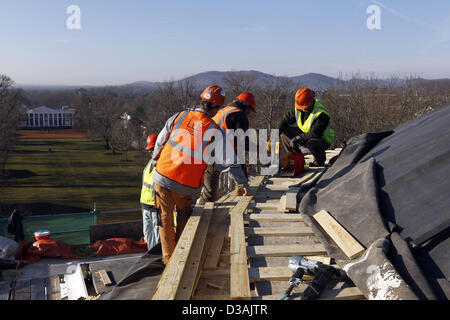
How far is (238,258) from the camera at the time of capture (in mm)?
3799

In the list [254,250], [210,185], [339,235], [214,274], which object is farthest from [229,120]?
[214,274]

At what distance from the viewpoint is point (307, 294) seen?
3160 mm

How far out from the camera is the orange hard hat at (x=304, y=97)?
24.3ft

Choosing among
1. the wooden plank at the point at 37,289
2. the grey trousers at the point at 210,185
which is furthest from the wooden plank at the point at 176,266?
the wooden plank at the point at 37,289

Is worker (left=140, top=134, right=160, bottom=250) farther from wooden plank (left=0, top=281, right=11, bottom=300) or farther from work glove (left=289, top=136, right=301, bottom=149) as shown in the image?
wooden plank (left=0, top=281, right=11, bottom=300)

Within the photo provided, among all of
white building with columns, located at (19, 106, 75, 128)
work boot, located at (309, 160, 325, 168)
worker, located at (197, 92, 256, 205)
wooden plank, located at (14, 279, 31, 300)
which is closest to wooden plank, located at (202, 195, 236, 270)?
worker, located at (197, 92, 256, 205)

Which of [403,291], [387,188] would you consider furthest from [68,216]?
[403,291]

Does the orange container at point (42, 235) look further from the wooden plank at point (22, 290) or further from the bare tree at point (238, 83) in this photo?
the bare tree at point (238, 83)

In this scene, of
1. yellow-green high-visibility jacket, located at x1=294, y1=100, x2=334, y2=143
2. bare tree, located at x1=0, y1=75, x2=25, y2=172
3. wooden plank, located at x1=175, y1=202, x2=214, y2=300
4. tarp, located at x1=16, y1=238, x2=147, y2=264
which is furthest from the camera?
bare tree, located at x1=0, y1=75, x2=25, y2=172

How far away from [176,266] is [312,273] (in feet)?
4.02

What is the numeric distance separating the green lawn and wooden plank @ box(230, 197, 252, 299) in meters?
26.8

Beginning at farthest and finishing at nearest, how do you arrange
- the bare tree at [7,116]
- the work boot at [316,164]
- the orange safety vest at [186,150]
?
the bare tree at [7,116]
the work boot at [316,164]
the orange safety vest at [186,150]

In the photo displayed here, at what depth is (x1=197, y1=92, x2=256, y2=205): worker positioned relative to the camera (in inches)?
243

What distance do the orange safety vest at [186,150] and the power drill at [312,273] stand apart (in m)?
1.58
